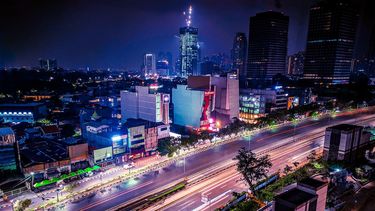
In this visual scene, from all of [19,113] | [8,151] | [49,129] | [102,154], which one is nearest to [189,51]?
[19,113]

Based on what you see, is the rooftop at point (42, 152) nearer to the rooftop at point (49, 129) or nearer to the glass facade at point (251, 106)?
the rooftop at point (49, 129)

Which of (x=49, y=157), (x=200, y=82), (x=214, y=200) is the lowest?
(x=214, y=200)

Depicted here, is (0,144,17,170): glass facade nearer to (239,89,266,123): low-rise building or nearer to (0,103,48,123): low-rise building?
(0,103,48,123): low-rise building

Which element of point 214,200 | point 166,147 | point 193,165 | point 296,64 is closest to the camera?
point 214,200

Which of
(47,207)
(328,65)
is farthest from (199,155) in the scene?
(328,65)

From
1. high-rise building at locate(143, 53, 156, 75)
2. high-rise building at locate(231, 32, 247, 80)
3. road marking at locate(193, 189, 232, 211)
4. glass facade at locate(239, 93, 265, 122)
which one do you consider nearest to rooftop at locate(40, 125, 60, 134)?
road marking at locate(193, 189, 232, 211)

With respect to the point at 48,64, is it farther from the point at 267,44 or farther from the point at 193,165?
the point at 193,165

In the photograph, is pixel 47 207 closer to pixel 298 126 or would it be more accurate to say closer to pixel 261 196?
pixel 261 196

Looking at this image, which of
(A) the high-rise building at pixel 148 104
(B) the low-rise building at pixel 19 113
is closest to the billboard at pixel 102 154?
(A) the high-rise building at pixel 148 104
